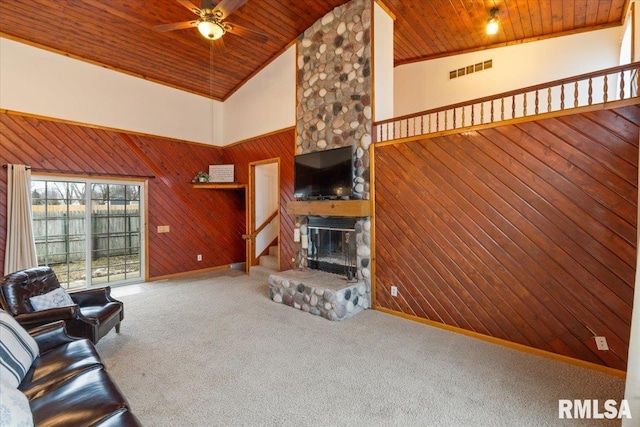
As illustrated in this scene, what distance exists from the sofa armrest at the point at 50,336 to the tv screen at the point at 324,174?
10.7 feet

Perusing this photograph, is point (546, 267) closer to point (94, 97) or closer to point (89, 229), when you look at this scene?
point (89, 229)

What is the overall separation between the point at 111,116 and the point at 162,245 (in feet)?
8.38

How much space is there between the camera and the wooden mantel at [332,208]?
415 cm

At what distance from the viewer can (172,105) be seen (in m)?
6.21

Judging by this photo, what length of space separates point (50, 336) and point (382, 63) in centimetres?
480

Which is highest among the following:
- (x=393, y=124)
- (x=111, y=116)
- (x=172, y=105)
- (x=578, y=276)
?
(x=172, y=105)

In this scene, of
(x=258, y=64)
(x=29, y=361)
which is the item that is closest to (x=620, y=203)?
(x=29, y=361)

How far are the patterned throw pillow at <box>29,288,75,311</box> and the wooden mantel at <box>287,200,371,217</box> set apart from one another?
3.02m

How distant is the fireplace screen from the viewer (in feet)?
14.6

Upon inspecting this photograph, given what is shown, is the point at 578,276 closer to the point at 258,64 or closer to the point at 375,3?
the point at 375,3

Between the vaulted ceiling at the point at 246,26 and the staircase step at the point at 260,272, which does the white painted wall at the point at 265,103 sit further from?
the staircase step at the point at 260,272

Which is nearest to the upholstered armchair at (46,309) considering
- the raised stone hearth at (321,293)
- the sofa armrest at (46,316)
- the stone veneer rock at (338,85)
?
the sofa armrest at (46,316)

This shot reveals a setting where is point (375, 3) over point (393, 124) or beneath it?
over

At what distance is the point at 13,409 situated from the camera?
1287 millimetres
